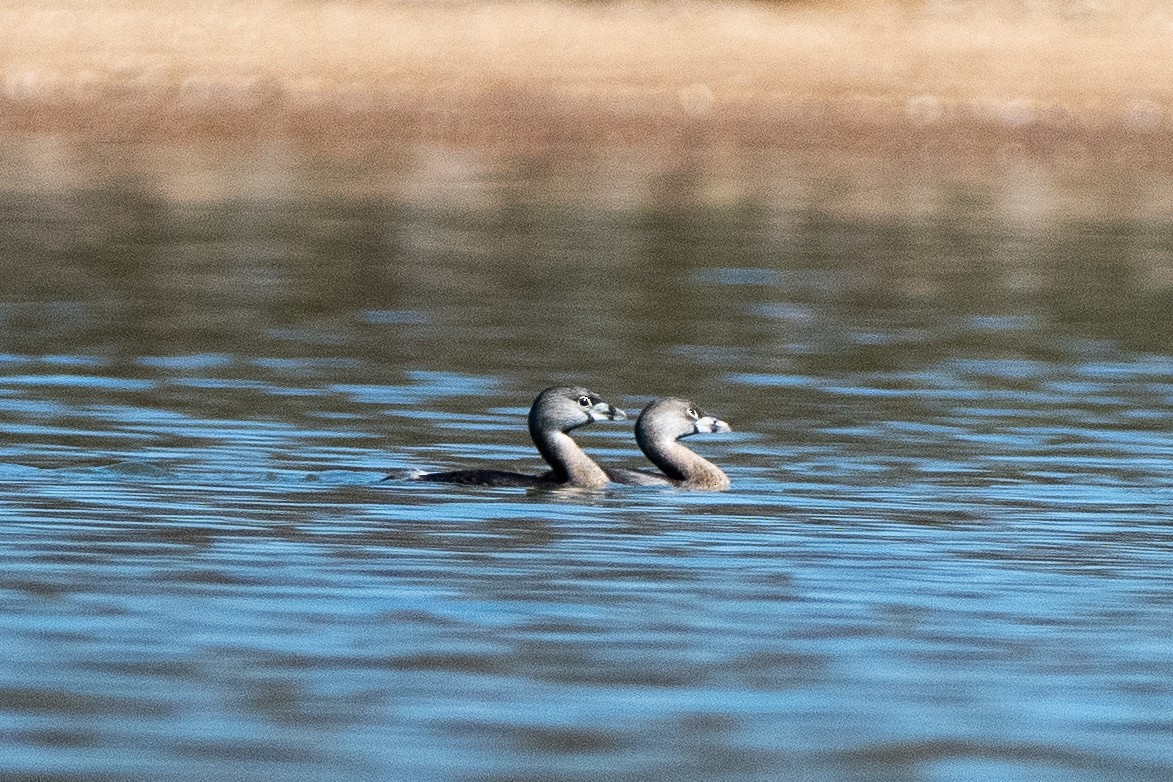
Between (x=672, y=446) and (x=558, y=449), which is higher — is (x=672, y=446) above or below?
above

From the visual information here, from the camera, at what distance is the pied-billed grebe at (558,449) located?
14.2m

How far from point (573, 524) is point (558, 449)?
1.62 m

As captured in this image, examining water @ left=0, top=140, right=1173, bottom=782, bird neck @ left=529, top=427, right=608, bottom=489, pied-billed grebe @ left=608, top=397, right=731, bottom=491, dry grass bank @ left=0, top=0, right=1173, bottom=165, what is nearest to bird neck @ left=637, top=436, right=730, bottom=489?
pied-billed grebe @ left=608, top=397, right=731, bottom=491

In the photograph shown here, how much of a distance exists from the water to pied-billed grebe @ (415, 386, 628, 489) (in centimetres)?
21

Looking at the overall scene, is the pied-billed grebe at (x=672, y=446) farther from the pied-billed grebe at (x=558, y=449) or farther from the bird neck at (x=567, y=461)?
the bird neck at (x=567, y=461)

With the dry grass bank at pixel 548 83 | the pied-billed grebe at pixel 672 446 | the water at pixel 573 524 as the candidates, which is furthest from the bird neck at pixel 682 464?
the dry grass bank at pixel 548 83

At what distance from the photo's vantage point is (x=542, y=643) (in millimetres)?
10047

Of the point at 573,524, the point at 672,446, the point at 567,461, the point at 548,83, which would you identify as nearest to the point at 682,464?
the point at 672,446

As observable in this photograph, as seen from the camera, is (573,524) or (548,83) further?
(548,83)

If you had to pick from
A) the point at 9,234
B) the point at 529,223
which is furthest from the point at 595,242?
the point at 9,234

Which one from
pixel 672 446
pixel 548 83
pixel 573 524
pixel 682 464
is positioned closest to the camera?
pixel 573 524

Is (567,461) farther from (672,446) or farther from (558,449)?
(672,446)

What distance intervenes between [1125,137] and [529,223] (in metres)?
16.0

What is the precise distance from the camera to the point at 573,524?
516 inches
